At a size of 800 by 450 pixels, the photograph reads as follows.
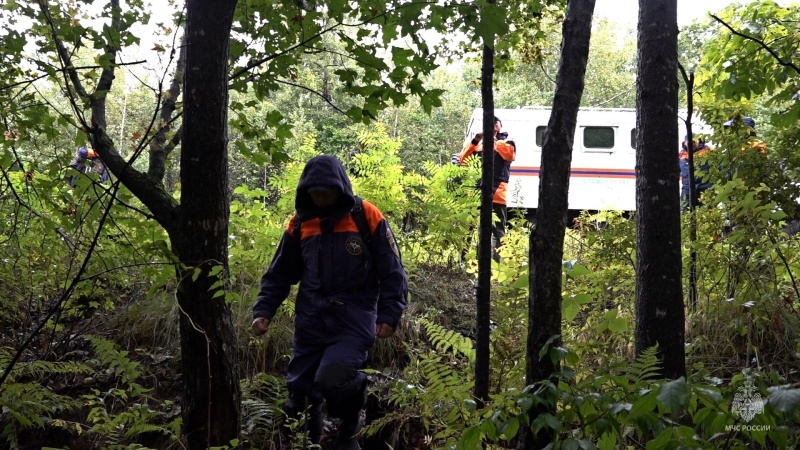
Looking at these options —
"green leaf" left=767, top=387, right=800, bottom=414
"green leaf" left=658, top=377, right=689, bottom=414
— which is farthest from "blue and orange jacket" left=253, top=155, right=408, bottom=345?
"green leaf" left=767, top=387, right=800, bottom=414

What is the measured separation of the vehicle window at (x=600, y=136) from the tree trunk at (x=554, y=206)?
12.6 metres

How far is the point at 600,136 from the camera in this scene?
1476cm

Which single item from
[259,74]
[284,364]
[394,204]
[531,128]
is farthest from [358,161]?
[531,128]

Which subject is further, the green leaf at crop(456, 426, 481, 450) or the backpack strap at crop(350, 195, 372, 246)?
the backpack strap at crop(350, 195, 372, 246)

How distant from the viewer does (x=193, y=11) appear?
2.75 metres

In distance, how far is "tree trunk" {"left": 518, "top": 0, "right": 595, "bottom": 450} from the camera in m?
2.64

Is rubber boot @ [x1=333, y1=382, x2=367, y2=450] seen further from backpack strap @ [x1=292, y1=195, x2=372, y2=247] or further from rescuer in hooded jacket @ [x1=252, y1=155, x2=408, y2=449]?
backpack strap @ [x1=292, y1=195, x2=372, y2=247]

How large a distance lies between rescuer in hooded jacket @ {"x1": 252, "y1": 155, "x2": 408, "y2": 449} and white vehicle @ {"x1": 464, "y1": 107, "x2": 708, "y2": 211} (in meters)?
11.1

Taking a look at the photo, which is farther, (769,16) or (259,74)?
(769,16)

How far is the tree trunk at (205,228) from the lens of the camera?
274 centimetres

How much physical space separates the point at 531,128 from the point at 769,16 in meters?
9.77

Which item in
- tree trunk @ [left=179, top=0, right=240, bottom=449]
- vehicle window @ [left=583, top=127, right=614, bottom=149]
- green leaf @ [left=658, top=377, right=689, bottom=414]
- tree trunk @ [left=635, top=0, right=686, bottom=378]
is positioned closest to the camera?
green leaf @ [left=658, top=377, right=689, bottom=414]

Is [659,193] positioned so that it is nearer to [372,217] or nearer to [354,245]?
[372,217]

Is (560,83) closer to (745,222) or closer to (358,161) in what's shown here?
(745,222)
